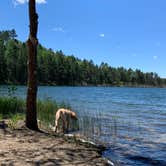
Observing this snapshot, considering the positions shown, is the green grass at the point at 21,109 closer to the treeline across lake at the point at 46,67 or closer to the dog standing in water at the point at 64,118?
the dog standing in water at the point at 64,118

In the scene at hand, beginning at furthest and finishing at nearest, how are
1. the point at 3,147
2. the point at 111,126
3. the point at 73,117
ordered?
1. the point at 111,126
2. the point at 73,117
3. the point at 3,147

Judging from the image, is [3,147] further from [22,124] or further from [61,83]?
[61,83]

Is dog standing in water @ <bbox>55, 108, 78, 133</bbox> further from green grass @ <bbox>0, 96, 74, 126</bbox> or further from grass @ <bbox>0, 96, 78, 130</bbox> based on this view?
green grass @ <bbox>0, 96, 74, 126</bbox>

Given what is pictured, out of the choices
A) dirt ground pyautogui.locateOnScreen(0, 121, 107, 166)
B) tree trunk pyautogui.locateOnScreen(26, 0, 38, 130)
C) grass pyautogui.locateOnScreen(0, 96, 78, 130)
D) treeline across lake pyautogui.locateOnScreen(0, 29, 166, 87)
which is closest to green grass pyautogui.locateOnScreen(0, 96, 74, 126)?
grass pyautogui.locateOnScreen(0, 96, 78, 130)

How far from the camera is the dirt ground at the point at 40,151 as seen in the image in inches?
378

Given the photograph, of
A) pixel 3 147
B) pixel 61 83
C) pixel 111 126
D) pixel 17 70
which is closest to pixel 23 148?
pixel 3 147

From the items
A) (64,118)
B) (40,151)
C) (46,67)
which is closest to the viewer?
(40,151)

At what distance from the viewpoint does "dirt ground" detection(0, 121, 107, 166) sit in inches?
378

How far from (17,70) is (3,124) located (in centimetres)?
11273

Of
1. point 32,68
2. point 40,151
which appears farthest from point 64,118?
point 40,151

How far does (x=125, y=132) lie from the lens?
19.5m

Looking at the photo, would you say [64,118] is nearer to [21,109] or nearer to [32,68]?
[32,68]

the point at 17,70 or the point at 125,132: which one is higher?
the point at 17,70

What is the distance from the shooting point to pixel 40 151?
1059cm
